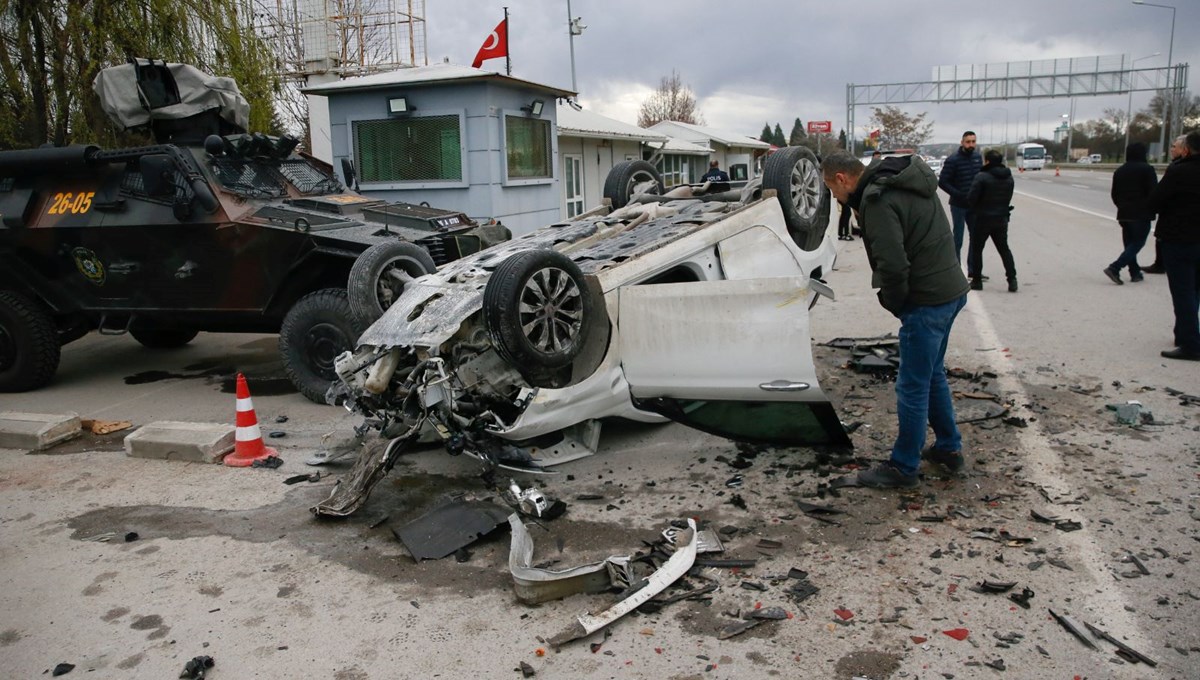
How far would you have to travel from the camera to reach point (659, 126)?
1449 inches

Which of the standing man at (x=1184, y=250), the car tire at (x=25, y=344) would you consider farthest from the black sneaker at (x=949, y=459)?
the car tire at (x=25, y=344)

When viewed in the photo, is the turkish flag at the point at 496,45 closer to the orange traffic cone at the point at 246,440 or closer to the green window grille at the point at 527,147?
the green window grille at the point at 527,147

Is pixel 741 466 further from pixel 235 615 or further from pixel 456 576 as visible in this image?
pixel 235 615

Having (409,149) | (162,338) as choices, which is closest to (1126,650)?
(162,338)

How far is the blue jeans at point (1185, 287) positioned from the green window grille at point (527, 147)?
9.40 m

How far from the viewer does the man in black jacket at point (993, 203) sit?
9.55 metres

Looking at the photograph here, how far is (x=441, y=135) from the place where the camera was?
13.3 meters

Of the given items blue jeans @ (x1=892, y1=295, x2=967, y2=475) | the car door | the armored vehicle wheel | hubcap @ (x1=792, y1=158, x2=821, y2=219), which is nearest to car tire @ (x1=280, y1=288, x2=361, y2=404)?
the car door

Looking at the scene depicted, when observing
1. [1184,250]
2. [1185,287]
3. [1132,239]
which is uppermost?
[1184,250]

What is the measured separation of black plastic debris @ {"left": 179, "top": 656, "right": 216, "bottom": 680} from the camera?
3.07 meters

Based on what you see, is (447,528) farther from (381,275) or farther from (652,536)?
(381,275)

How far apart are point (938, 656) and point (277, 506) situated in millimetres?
3463

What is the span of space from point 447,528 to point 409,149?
411 inches

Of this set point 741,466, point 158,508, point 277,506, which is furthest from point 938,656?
point 158,508
